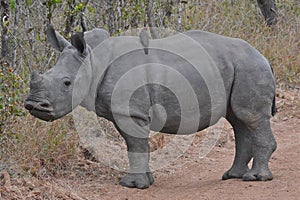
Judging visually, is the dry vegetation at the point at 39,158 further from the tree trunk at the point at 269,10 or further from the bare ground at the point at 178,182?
the tree trunk at the point at 269,10

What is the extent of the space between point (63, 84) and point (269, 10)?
7.48 meters

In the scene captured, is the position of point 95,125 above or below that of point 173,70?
below

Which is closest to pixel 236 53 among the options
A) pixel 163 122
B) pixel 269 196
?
pixel 163 122

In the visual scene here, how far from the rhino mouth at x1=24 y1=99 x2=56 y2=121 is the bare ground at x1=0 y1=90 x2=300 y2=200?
63cm

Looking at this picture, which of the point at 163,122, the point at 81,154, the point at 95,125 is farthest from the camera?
the point at 95,125

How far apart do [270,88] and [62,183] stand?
6.79ft

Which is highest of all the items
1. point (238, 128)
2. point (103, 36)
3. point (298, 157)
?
point (103, 36)

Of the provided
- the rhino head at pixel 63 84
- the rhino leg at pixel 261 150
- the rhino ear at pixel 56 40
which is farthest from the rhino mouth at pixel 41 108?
the rhino leg at pixel 261 150

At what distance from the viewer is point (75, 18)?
25.1ft

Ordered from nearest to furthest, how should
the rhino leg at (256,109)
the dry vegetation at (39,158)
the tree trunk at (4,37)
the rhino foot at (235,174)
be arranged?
the dry vegetation at (39,158) → the rhino leg at (256,109) → the rhino foot at (235,174) → the tree trunk at (4,37)

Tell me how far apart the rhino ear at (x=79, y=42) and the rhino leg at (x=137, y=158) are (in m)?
0.77

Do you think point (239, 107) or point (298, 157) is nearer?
point (239, 107)

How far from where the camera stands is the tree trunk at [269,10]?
12.0m

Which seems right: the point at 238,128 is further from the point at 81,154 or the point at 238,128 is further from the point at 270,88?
the point at 81,154
